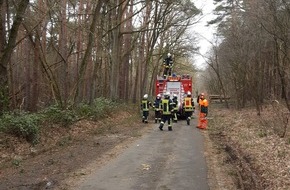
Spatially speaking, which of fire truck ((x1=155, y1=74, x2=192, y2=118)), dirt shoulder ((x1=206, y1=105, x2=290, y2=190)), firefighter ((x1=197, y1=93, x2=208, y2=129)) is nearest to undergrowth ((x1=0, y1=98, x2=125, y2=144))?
fire truck ((x1=155, y1=74, x2=192, y2=118))

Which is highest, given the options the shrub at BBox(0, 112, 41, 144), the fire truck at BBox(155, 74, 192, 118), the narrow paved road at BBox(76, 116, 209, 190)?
the fire truck at BBox(155, 74, 192, 118)

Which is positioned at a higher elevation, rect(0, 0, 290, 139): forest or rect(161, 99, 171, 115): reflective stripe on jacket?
rect(0, 0, 290, 139): forest

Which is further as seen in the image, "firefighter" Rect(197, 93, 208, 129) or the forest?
"firefighter" Rect(197, 93, 208, 129)

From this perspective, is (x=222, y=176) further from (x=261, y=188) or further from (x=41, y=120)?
(x=41, y=120)

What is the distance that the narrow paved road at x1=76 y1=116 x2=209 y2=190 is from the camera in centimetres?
780

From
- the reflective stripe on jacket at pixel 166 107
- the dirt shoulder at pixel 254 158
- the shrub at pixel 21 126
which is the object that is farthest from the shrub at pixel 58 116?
the dirt shoulder at pixel 254 158

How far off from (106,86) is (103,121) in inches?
698

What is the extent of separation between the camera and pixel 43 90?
2511 cm

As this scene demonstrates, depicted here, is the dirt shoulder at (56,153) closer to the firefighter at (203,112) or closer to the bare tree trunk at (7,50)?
the bare tree trunk at (7,50)

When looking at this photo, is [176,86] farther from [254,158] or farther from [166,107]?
[254,158]

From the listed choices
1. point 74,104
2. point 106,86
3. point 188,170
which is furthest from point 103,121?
point 106,86

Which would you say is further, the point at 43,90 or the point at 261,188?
the point at 43,90

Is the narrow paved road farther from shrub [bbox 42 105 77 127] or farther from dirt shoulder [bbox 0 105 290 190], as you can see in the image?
shrub [bbox 42 105 77 127]

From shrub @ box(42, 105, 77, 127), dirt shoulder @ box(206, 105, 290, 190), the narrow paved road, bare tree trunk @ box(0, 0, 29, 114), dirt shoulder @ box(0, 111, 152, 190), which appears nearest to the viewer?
the narrow paved road
